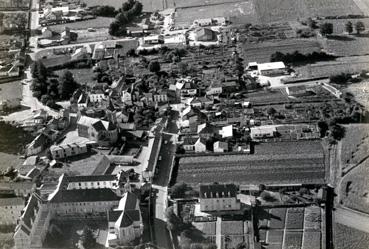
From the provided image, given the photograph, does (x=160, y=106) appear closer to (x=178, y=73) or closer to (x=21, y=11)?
(x=178, y=73)

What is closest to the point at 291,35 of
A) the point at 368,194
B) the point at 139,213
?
the point at 368,194

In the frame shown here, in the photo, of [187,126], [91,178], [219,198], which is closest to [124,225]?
[219,198]

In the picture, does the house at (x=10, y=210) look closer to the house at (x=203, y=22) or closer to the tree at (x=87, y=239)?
the tree at (x=87, y=239)

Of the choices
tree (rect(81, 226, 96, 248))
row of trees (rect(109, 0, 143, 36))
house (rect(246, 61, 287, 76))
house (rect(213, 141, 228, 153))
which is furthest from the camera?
row of trees (rect(109, 0, 143, 36))

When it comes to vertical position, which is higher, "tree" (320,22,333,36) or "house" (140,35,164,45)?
"tree" (320,22,333,36)

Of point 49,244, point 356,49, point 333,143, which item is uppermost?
point 356,49

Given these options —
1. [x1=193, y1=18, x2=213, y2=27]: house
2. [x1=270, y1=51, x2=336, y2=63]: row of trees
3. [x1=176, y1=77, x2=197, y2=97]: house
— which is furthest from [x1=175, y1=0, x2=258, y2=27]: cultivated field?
[x1=176, y1=77, x2=197, y2=97]: house

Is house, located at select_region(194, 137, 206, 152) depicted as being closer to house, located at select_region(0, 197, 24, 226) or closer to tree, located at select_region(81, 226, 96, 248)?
tree, located at select_region(81, 226, 96, 248)
